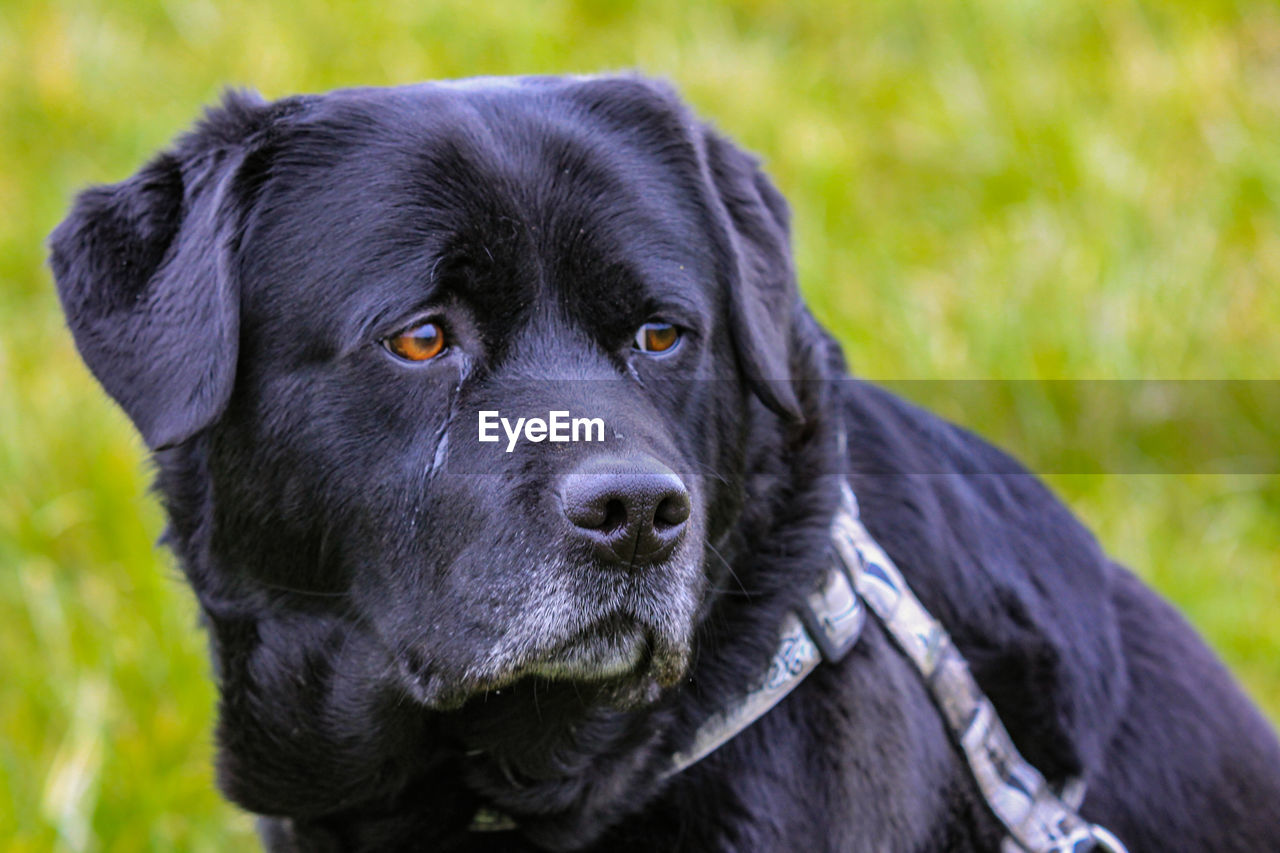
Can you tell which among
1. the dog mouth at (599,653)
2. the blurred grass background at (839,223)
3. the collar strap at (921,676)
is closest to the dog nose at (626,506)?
the dog mouth at (599,653)

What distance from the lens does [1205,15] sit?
239 inches

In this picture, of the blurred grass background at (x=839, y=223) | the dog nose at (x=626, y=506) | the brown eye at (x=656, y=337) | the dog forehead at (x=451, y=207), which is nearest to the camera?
the dog nose at (x=626, y=506)

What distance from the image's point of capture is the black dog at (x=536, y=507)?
2209 millimetres

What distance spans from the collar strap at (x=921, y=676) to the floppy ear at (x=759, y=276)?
12.2 inches

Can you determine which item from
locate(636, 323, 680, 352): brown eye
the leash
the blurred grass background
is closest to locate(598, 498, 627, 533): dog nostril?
locate(636, 323, 680, 352): brown eye

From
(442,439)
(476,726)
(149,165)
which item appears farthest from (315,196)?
(476,726)

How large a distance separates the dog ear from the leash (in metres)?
0.95

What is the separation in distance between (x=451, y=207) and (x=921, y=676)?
123cm

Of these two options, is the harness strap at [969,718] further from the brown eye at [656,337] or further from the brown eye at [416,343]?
the brown eye at [416,343]

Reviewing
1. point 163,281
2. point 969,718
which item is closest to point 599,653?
point 969,718

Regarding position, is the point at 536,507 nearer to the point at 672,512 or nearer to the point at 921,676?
the point at 672,512

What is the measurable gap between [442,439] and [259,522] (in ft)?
1.48

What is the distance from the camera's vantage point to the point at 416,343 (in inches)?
88.6

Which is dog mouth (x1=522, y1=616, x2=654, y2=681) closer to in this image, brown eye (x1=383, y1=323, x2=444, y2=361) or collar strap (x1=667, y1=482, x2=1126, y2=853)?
collar strap (x1=667, y1=482, x2=1126, y2=853)
